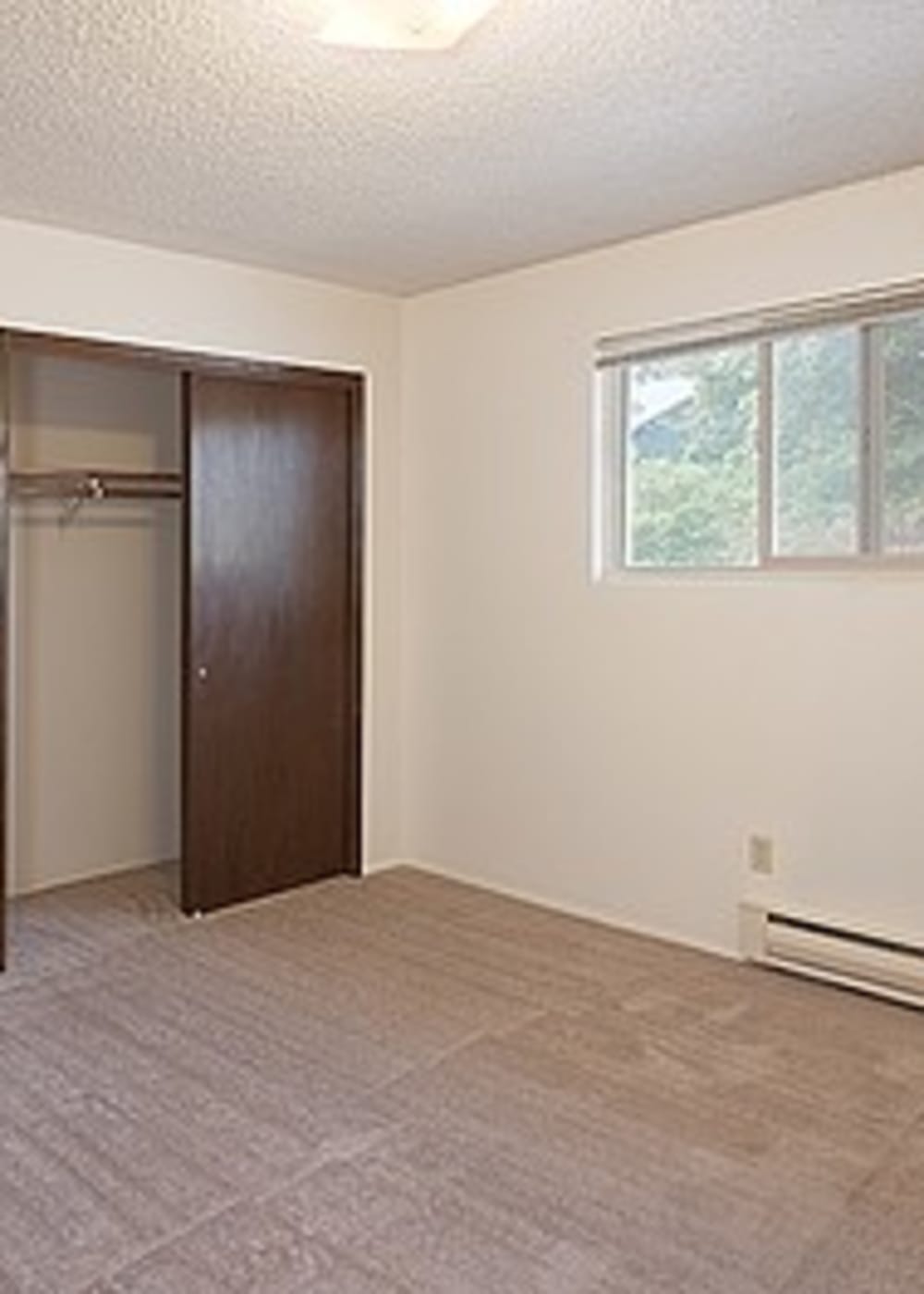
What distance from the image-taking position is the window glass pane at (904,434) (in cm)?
326

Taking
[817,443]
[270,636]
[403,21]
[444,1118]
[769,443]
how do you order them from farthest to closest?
[270,636], [769,443], [817,443], [444,1118], [403,21]

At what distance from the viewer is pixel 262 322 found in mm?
4219

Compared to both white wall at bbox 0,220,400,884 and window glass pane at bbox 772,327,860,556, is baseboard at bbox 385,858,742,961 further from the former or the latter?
window glass pane at bbox 772,327,860,556

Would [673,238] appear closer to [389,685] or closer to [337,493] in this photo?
[337,493]

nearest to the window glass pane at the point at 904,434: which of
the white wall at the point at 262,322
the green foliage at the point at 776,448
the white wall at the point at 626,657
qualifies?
the green foliage at the point at 776,448

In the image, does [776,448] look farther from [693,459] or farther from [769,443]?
[693,459]

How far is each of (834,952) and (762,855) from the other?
37 cm

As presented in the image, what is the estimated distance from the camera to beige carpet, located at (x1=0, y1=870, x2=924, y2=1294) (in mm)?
2084

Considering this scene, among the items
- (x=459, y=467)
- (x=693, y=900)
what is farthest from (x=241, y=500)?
(x=693, y=900)

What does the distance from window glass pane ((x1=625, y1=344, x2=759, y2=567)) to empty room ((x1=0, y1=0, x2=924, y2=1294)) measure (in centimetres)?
2

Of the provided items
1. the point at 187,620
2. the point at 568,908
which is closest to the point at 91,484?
the point at 187,620

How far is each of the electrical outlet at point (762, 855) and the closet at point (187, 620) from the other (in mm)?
1697

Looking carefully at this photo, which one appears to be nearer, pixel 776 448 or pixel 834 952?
pixel 834 952

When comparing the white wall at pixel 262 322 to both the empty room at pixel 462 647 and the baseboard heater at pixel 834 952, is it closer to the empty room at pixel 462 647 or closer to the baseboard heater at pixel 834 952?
the empty room at pixel 462 647
